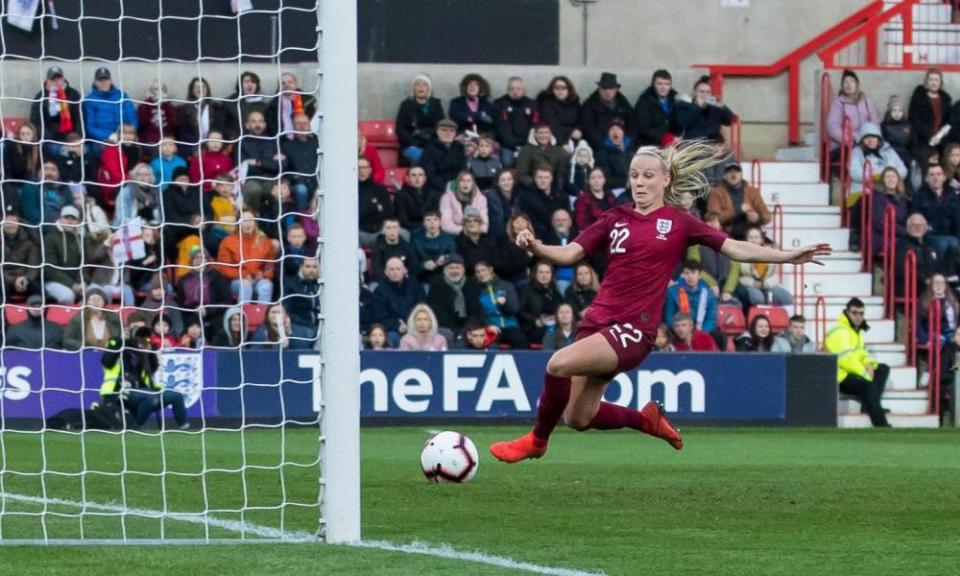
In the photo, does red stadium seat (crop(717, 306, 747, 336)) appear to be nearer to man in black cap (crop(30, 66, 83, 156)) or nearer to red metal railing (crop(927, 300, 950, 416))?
red metal railing (crop(927, 300, 950, 416))

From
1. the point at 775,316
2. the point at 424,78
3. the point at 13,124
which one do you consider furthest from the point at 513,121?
the point at 13,124

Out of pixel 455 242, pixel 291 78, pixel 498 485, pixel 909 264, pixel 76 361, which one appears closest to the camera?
pixel 498 485

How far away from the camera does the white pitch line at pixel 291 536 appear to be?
272 inches

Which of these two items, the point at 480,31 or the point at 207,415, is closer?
the point at 207,415

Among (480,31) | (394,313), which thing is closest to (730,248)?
(394,313)

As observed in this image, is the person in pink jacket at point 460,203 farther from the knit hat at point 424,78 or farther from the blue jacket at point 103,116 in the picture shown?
the blue jacket at point 103,116

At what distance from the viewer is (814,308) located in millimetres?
20922

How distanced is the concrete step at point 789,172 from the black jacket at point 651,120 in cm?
179

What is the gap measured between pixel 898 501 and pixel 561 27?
1468 cm

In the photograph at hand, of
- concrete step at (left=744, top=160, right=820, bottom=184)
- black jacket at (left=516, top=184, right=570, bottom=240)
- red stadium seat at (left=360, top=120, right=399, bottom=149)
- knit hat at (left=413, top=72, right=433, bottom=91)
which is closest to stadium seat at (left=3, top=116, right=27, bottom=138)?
red stadium seat at (left=360, top=120, right=399, bottom=149)

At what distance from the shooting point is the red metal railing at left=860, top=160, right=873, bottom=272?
2108 cm

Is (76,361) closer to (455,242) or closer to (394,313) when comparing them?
(394,313)

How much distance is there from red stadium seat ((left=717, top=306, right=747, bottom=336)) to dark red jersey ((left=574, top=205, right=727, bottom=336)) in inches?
401

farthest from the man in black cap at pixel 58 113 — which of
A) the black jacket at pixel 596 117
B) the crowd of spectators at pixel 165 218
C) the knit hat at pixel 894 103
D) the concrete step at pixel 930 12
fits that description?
the concrete step at pixel 930 12
